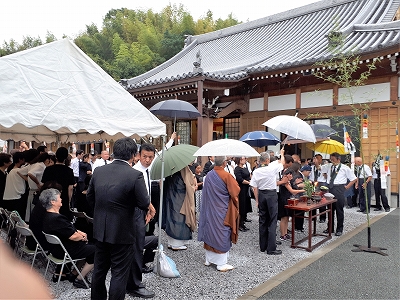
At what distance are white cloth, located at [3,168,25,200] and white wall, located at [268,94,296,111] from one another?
8.35 m

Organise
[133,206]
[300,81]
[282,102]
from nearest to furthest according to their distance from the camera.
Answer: [133,206] → [300,81] → [282,102]

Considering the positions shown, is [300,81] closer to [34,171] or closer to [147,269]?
[147,269]

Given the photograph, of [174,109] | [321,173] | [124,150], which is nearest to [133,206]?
[124,150]

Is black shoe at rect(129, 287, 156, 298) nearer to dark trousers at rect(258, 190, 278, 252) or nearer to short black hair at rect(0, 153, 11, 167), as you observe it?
dark trousers at rect(258, 190, 278, 252)

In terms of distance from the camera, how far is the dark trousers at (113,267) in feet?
9.52

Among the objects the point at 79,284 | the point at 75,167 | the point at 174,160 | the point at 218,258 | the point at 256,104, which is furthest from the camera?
the point at 256,104

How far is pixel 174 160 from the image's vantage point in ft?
16.4

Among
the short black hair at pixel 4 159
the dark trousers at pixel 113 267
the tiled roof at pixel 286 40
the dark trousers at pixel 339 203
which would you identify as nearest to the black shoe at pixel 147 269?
the dark trousers at pixel 113 267

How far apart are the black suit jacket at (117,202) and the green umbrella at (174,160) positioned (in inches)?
77.9

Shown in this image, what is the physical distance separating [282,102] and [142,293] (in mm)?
8878

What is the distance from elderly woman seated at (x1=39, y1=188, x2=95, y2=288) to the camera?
11.8 feet

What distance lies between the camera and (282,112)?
35.9ft

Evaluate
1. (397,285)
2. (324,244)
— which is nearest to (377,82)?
(324,244)

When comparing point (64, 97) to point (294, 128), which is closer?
point (64, 97)
